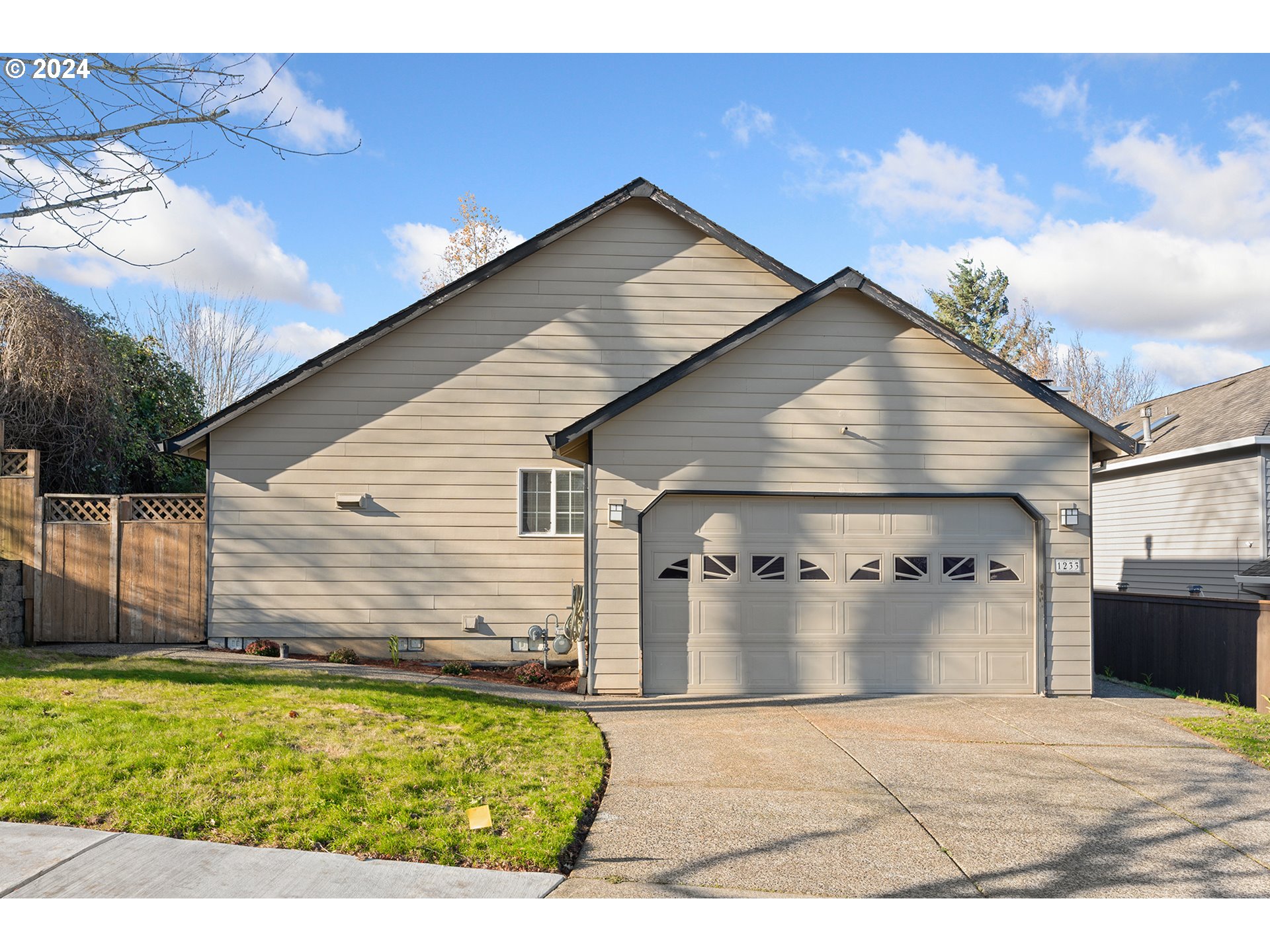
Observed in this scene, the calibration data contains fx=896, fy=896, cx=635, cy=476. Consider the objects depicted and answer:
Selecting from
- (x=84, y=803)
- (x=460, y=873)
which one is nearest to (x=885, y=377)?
Answer: (x=460, y=873)

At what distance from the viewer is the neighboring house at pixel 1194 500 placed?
16.7 m

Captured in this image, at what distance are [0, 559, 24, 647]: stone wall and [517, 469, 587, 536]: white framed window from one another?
7154 millimetres

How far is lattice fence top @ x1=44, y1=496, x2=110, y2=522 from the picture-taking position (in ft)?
42.1

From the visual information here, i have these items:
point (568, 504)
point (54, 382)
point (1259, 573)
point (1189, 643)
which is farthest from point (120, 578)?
point (1259, 573)

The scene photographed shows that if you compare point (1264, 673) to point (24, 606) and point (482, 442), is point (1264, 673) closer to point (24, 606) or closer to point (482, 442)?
point (482, 442)

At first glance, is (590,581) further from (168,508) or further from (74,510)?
(74,510)

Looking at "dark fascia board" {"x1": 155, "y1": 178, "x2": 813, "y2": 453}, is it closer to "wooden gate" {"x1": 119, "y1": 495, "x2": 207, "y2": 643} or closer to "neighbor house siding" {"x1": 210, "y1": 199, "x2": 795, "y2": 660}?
"neighbor house siding" {"x1": 210, "y1": 199, "x2": 795, "y2": 660}

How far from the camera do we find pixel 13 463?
1295 centimetres

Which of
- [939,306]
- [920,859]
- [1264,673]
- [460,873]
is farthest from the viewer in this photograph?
[939,306]

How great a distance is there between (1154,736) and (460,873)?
7125 millimetres

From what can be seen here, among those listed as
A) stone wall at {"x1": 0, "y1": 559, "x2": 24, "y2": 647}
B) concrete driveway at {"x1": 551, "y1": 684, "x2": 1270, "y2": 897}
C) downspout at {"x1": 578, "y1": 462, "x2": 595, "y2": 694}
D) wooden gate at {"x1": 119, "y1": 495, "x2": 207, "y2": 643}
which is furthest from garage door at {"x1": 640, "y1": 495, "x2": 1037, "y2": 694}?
stone wall at {"x1": 0, "y1": 559, "x2": 24, "y2": 647}

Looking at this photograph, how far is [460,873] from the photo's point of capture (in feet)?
15.2

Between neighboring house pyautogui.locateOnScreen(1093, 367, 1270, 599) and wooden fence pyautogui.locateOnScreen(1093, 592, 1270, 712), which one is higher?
neighboring house pyautogui.locateOnScreen(1093, 367, 1270, 599)

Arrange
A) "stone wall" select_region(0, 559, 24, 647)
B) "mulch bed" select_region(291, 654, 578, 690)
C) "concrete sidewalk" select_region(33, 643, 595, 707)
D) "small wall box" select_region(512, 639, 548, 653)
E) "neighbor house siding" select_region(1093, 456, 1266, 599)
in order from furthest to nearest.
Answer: "neighbor house siding" select_region(1093, 456, 1266, 599) → "small wall box" select_region(512, 639, 548, 653) → "stone wall" select_region(0, 559, 24, 647) → "mulch bed" select_region(291, 654, 578, 690) → "concrete sidewalk" select_region(33, 643, 595, 707)
